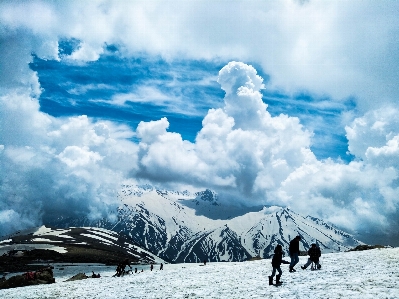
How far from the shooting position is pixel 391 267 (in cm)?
2261

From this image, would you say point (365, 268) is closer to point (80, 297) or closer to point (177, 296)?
point (177, 296)

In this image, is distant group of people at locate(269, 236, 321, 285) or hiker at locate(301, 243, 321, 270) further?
hiker at locate(301, 243, 321, 270)

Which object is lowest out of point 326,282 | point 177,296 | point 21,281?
point 21,281

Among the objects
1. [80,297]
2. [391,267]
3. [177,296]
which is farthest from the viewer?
[80,297]

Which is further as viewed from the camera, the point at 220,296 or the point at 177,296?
the point at 177,296

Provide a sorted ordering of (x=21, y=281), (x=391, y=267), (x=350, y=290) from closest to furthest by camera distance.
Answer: (x=350, y=290), (x=391, y=267), (x=21, y=281)

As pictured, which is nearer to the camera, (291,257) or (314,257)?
(291,257)

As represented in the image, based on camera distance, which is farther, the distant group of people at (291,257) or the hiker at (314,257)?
the hiker at (314,257)

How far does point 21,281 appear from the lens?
41719 mm

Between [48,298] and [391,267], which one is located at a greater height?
[391,267]

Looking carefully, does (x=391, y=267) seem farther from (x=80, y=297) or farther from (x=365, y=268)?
(x=80, y=297)

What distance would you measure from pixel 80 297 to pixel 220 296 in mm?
13189

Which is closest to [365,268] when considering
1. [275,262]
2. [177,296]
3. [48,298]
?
[275,262]

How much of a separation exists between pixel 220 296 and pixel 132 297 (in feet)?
24.8
